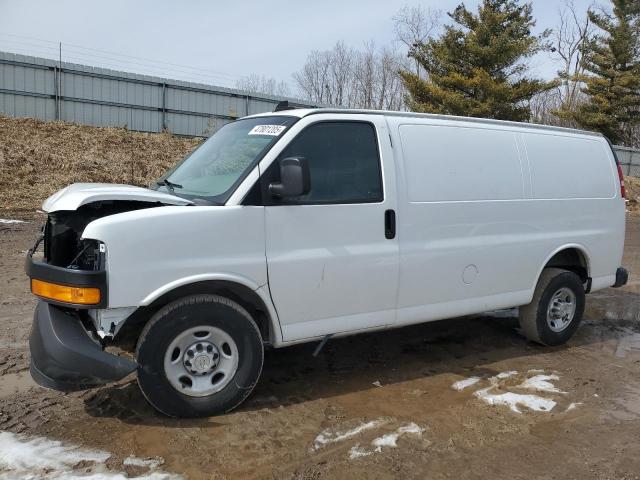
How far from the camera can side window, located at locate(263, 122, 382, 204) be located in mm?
4074

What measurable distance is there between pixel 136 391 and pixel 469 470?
7.83 ft

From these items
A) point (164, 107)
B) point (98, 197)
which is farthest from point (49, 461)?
point (164, 107)

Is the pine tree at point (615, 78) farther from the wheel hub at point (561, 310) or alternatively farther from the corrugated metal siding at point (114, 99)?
the wheel hub at point (561, 310)

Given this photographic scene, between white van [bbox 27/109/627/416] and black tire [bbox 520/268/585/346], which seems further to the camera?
black tire [bbox 520/268/585/346]

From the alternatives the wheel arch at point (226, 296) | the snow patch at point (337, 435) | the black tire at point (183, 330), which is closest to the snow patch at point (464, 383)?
the snow patch at point (337, 435)

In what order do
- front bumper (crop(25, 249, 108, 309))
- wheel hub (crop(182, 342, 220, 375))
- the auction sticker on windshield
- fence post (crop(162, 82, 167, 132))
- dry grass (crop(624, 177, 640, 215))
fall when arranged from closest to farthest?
front bumper (crop(25, 249, 108, 309)), wheel hub (crop(182, 342, 220, 375)), the auction sticker on windshield, fence post (crop(162, 82, 167, 132)), dry grass (crop(624, 177, 640, 215))

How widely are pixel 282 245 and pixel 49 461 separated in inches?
74.6

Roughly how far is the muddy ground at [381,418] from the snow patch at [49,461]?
0.29ft

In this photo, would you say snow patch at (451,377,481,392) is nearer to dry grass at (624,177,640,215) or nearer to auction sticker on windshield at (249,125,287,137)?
auction sticker on windshield at (249,125,287,137)

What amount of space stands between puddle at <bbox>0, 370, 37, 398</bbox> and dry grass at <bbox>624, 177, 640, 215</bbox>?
76.8ft

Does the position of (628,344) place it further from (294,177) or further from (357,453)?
(294,177)

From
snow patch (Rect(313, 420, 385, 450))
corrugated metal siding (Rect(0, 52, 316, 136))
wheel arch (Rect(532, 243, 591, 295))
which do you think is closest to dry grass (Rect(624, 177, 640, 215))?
corrugated metal siding (Rect(0, 52, 316, 136))

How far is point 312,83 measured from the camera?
149 ft

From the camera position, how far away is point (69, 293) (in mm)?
3424
